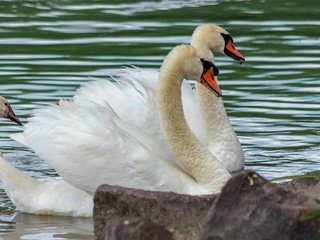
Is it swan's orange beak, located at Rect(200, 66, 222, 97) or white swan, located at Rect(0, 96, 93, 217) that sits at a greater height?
swan's orange beak, located at Rect(200, 66, 222, 97)

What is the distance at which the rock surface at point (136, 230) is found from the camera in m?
6.83

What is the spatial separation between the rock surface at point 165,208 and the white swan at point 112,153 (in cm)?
154

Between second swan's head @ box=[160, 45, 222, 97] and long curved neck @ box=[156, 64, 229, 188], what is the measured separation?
0.04 feet

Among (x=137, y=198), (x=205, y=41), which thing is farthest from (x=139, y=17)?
(x=137, y=198)

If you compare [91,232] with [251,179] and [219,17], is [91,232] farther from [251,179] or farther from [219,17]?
[219,17]

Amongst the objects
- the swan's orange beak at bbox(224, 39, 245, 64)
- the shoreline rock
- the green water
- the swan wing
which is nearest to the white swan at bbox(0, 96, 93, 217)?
the green water

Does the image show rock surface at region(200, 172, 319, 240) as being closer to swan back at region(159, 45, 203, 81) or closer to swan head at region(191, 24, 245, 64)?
swan back at region(159, 45, 203, 81)

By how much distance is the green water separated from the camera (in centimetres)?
1162

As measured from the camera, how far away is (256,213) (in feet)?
23.1

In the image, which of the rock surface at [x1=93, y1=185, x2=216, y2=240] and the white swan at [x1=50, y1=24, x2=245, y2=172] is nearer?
the rock surface at [x1=93, y1=185, x2=216, y2=240]

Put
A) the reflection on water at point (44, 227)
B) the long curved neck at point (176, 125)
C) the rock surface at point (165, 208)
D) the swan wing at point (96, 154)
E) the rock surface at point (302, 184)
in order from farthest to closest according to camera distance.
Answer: the long curved neck at point (176, 125) → the swan wing at point (96, 154) → the reflection on water at point (44, 227) → the rock surface at point (302, 184) → the rock surface at point (165, 208)

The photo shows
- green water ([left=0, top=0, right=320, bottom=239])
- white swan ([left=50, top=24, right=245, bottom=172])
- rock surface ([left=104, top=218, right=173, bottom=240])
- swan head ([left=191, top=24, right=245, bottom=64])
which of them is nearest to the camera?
rock surface ([left=104, top=218, right=173, bottom=240])

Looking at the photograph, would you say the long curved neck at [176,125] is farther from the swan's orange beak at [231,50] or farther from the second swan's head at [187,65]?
the swan's orange beak at [231,50]

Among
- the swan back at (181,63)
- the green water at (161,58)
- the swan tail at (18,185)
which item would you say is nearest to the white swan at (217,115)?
the green water at (161,58)
